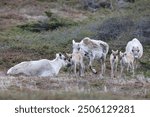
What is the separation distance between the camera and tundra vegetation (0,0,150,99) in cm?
1552

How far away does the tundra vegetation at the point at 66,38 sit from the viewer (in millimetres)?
15523

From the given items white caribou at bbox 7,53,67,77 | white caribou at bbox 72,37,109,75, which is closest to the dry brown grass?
white caribou at bbox 7,53,67,77

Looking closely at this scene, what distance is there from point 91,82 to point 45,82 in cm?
149

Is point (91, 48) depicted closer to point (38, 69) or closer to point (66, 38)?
point (38, 69)

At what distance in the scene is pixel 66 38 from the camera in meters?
33.8

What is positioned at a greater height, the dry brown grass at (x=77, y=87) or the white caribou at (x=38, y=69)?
the dry brown grass at (x=77, y=87)

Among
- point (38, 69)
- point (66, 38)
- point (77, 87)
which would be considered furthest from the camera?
point (66, 38)

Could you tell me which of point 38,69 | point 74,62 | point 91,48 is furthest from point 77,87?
point 91,48

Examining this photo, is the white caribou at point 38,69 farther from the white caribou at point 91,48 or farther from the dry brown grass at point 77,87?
the dry brown grass at point 77,87

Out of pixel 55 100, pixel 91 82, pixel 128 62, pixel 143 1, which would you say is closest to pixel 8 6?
A: pixel 143 1

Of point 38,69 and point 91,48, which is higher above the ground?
point 91,48

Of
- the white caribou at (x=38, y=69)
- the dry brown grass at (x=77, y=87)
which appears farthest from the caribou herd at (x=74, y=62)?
the dry brown grass at (x=77, y=87)

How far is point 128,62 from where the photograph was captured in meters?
22.8

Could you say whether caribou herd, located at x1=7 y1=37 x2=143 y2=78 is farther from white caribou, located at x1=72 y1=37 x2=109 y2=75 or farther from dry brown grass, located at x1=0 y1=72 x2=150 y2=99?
dry brown grass, located at x1=0 y1=72 x2=150 y2=99
